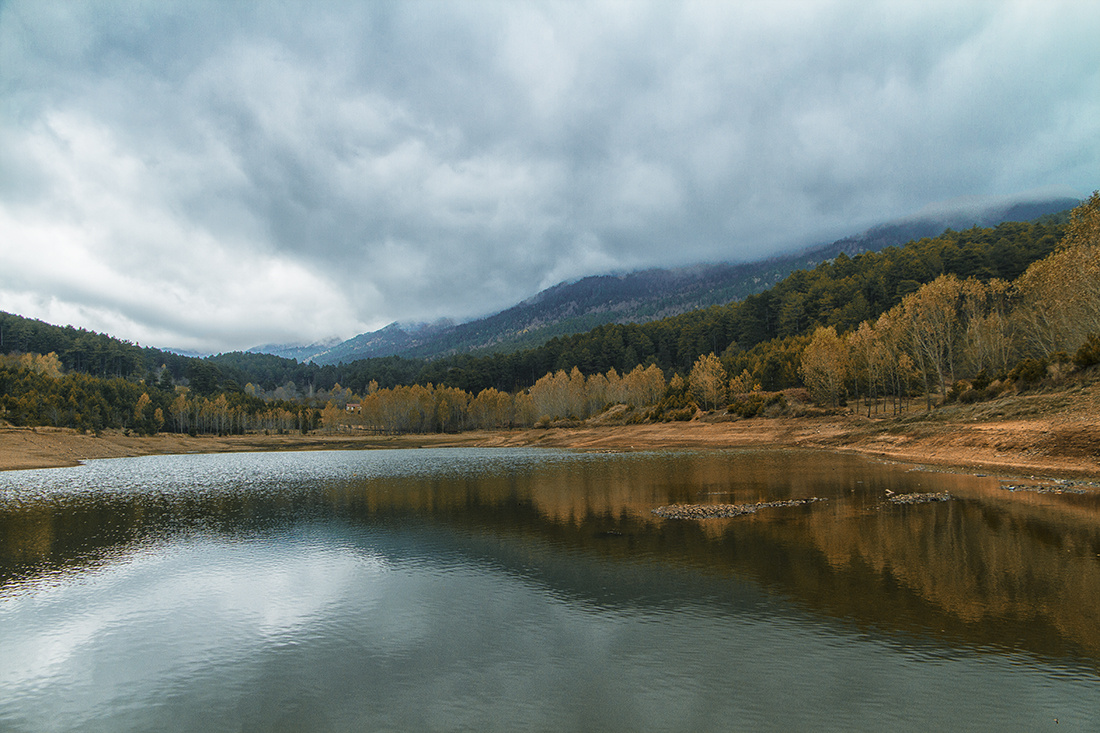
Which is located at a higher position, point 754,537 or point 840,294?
point 840,294

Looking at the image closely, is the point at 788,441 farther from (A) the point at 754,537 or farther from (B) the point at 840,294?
(B) the point at 840,294

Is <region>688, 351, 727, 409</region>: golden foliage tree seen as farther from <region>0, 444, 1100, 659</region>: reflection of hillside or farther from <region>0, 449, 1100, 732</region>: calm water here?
<region>0, 449, 1100, 732</region>: calm water

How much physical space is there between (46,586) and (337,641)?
15.7m

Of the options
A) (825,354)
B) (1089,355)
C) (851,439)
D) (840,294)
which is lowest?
(851,439)

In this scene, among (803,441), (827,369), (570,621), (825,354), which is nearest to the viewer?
(570,621)

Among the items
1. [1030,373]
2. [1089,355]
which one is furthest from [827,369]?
[1089,355]

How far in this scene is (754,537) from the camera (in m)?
25.0

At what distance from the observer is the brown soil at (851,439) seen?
40.7 m

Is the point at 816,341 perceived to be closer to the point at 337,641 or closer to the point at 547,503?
the point at 547,503

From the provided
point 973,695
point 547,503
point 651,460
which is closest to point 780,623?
point 973,695

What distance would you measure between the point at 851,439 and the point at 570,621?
2671 inches

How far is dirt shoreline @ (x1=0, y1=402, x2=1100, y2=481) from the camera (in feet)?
132

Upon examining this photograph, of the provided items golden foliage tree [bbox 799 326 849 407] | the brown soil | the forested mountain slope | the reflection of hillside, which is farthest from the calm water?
the forested mountain slope

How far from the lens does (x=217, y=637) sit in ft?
53.6
